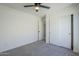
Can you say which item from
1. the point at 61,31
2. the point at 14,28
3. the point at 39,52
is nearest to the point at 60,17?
→ the point at 61,31

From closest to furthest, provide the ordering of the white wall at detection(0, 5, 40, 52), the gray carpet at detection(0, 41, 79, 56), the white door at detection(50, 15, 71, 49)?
the gray carpet at detection(0, 41, 79, 56) → the white wall at detection(0, 5, 40, 52) → the white door at detection(50, 15, 71, 49)

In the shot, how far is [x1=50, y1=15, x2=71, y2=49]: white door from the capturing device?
445cm

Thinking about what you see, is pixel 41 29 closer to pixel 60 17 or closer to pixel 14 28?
pixel 60 17

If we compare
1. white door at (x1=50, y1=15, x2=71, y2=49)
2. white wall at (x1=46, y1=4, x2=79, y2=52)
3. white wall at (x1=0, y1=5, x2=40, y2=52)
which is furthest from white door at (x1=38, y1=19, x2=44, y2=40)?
white door at (x1=50, y1=15, x2=71, y2=49)

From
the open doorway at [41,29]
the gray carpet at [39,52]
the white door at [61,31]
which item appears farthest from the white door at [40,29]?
the gray carpet at [39,52]

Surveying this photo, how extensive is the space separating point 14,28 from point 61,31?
2460 mm

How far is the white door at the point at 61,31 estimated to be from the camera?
4453 millimetres

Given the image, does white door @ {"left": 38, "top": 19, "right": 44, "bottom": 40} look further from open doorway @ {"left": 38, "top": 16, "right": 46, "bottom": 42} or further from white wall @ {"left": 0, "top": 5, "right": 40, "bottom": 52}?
white wall @ {"left": 0, "top": 5, "right": 40, "bottom": 52}

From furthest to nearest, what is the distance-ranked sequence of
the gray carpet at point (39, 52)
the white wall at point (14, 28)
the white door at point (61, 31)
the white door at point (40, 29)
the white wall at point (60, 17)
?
1. the white door at point (40, 29)
2. the white door at point (61, 31)
3. the white wall at point (14, 28)
4. the white wall at point (60, 17)
5. the gray carpet at point (39, 52)

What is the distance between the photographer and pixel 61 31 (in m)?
4.86

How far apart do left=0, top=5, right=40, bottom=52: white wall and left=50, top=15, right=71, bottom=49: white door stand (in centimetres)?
142

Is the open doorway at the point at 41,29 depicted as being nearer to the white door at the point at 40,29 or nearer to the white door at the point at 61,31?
the white door at the point at 40,29

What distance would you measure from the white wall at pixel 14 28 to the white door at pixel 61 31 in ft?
4.64

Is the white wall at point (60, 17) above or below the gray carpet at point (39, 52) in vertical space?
above
